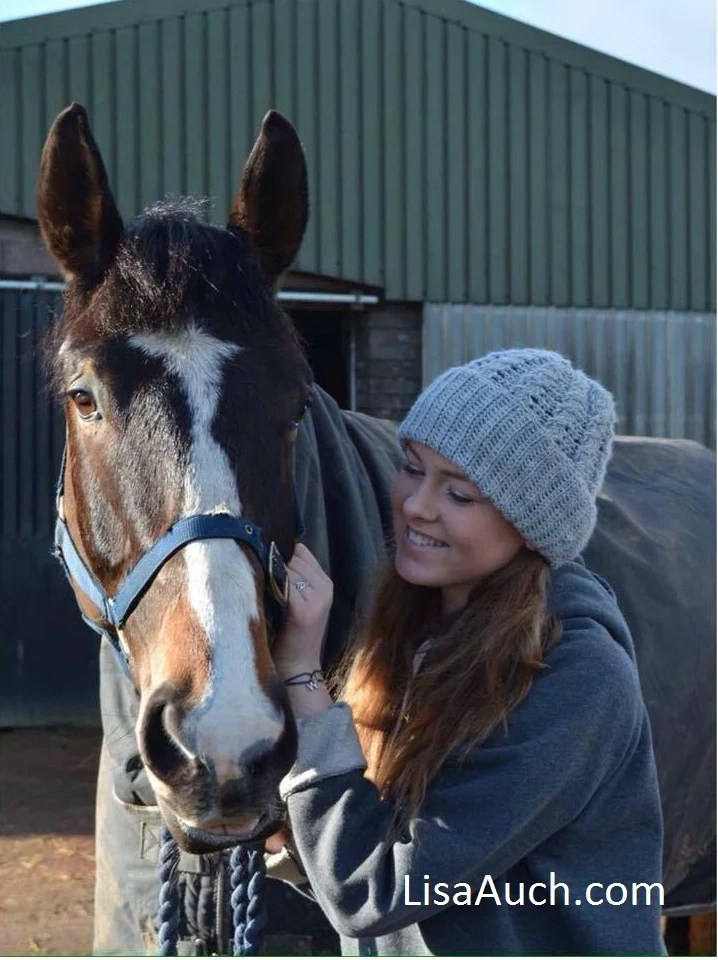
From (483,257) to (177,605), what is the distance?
21.2ft

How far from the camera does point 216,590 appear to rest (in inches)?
60.8

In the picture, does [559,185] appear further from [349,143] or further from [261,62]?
[261,62]

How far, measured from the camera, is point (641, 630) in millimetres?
3307

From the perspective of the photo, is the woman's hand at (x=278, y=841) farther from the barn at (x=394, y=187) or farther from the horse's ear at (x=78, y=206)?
the barn at (x=394, y=187)

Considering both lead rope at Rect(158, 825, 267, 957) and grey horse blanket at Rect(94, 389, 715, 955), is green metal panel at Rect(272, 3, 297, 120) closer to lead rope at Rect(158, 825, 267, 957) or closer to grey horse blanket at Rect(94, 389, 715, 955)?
grey horse blanket at Rect(94, 389, 715, 955)

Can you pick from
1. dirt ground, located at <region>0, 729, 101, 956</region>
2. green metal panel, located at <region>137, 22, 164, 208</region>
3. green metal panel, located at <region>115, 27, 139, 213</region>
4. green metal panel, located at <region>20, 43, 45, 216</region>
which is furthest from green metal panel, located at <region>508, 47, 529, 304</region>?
dirt ground, located at <region>0, 729, 101, 956</region>

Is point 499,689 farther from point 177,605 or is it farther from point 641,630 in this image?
point 641,630

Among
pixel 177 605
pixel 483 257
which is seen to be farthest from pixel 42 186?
pixel 483 257

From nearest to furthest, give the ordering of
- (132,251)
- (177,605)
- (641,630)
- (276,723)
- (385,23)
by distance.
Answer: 1. (276,723)
2. (177,605)
3. (132,251)
4. (641,630)
5. (385,23)

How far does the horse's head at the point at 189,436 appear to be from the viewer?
146 cm

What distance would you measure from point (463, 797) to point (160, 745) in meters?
0.47

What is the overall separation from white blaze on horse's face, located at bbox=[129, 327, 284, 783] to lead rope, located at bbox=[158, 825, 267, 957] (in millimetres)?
715

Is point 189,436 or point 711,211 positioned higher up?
point 711,211

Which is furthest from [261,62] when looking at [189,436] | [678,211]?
[189,436]
